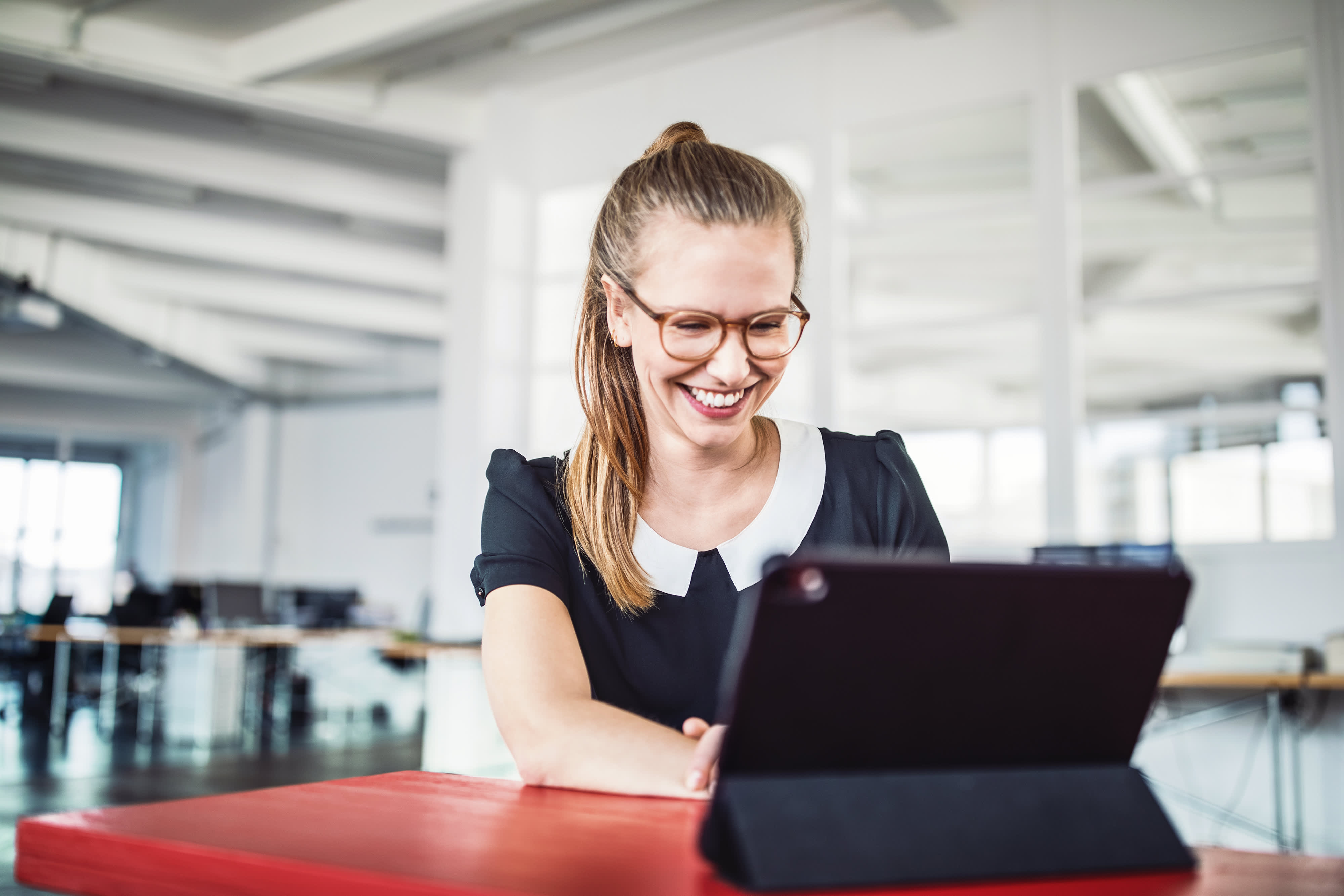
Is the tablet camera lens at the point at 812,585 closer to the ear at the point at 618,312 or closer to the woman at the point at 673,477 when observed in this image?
the woman at the point at 673,477

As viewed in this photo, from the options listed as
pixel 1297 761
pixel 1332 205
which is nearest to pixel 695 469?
pixel 1297 761

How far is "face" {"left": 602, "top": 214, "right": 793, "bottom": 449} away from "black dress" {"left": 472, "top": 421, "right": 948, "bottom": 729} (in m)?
0.12

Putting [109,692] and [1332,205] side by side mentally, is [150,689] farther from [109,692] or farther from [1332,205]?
[1332,205]

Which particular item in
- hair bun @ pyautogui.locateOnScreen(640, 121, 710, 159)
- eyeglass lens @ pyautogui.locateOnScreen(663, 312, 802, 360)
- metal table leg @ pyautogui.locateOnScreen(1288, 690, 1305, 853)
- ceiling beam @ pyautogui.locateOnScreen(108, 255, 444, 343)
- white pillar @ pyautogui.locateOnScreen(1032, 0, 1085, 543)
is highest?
ceiling beam @ pyautogui.locateOnScreen(108, 255, 444, 343)

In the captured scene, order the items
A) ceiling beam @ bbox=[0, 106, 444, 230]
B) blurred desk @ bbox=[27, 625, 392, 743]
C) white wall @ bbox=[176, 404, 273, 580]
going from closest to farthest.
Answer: ceiling beam @ bbox=[0, 106, 444, 230]
blurred desk @ bbox=[27, 625, 392, 743]
white wall @ bbox=[176, 404, 273, 580]

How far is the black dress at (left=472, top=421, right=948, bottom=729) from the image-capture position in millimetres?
1181

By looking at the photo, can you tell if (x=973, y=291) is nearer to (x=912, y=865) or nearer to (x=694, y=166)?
(x=694, y=166)

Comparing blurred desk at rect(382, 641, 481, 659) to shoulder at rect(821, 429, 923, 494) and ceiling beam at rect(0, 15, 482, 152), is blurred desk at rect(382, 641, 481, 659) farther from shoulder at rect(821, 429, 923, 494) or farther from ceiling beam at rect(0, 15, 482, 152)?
shoulder at rect(821, 429, 923, 494)

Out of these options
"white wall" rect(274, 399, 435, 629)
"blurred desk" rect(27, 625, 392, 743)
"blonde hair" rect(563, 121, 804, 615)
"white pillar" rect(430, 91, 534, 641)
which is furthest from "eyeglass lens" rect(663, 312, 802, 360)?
"white wall" rect(274, 399, 435, 629)

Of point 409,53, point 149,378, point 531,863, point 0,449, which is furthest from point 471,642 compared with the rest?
point 0,449

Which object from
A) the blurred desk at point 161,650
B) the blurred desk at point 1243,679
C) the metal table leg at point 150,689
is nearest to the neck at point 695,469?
the blurred desk at point 1243,679

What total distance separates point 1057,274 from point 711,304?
14.5 feet

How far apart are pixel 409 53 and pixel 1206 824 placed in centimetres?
567

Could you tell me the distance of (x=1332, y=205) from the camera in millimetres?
4484
